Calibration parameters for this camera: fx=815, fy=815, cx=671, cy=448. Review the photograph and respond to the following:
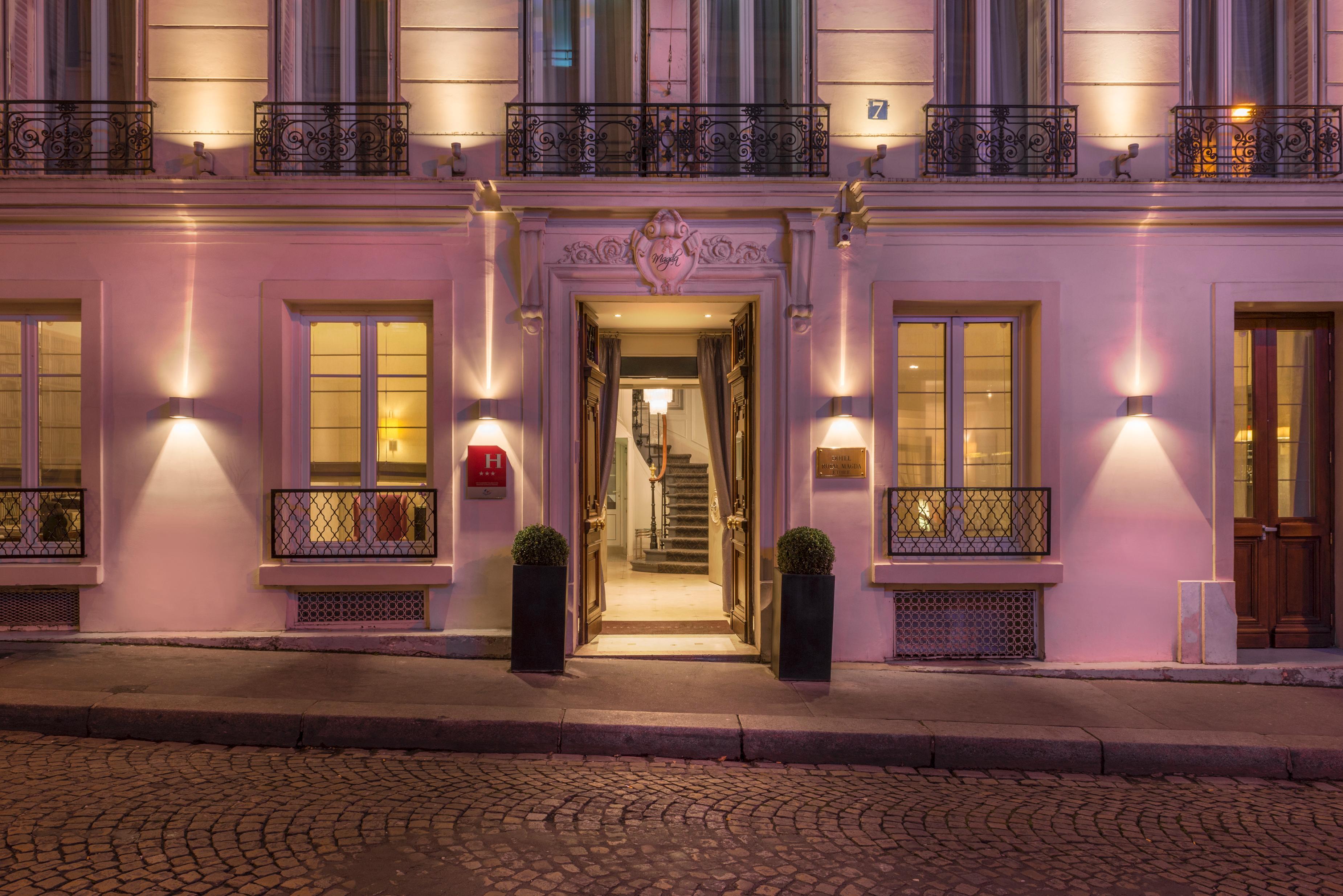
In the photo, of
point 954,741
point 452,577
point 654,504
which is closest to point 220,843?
point 452,577

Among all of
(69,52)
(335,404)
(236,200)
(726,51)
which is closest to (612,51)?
(726,51)

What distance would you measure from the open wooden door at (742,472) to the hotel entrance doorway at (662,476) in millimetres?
20

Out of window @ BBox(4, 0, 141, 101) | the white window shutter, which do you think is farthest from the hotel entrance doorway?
the white window shutter

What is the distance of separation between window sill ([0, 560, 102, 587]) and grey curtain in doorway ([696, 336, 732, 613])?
631cm

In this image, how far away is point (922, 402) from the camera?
25.9ft

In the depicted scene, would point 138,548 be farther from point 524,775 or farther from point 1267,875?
point 1267,875

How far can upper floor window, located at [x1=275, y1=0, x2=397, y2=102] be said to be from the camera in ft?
25.8

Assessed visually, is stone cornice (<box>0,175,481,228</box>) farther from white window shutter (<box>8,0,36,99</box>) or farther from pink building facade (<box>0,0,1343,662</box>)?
white window shutter (<box>8,0,36,99</box>)

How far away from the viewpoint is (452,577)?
756 centimetres

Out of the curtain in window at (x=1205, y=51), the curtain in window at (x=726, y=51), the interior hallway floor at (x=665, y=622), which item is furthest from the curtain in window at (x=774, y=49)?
the interior hallway floor at (x=665, y=622)

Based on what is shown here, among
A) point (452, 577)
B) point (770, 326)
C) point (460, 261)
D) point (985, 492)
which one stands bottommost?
point (452, 577)

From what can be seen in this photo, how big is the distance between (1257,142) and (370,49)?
8.54 metres

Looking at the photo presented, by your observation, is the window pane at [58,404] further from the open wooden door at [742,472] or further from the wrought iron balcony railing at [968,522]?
the wrought iron balcony railing at [968,522]

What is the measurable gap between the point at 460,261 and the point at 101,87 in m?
3.89
